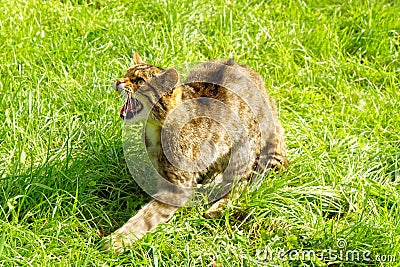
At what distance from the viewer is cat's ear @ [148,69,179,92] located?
3.74 metres

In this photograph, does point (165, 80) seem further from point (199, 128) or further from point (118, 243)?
point (118, 243)

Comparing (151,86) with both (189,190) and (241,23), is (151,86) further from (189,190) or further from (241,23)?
(241,23)

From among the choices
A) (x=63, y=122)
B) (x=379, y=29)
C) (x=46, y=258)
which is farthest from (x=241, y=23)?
(x=46, y=258)

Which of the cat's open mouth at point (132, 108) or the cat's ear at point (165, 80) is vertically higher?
the cat's ear at point (165, 80)

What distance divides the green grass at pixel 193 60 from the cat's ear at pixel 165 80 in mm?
802

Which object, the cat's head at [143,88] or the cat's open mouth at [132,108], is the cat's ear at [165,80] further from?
the cat's open mouth at [132,108]

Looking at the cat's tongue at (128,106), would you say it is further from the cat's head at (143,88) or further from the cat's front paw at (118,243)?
the cat's front paw at (118,243)

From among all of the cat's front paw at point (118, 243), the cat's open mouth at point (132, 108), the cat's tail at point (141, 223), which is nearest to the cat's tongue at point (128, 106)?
the cat's open mouth at point (132, 108)

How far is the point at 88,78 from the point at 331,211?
7.09 ft

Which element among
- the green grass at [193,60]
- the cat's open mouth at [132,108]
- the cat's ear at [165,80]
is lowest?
the green grass at [193,60]

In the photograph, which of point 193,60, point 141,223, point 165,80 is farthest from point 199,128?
point 193,60

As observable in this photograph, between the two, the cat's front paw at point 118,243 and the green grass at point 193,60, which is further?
the green grass at point 193,60

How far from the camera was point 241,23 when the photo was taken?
595cm

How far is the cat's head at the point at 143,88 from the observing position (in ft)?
12.3
